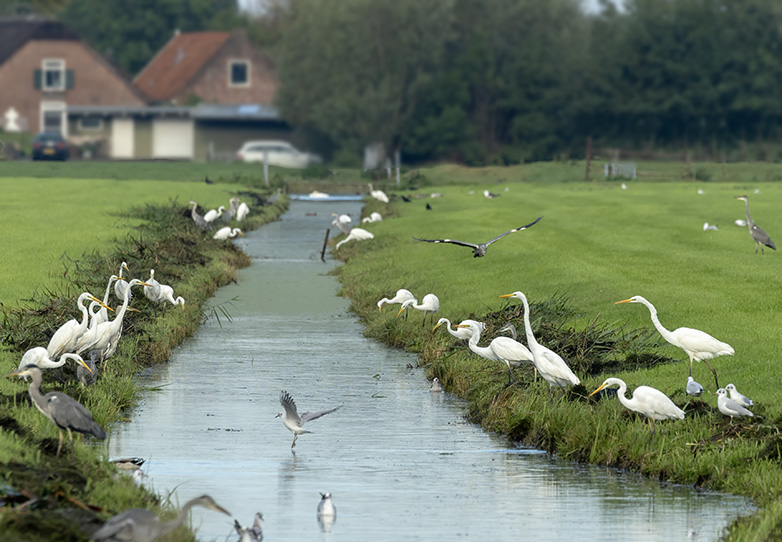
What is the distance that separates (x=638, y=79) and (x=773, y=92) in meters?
10.6

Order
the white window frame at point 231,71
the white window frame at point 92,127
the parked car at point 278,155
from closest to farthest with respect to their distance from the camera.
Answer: the parked car at point 278,155 < the white window frame at point 92,127 < the white window frame at point 231,71

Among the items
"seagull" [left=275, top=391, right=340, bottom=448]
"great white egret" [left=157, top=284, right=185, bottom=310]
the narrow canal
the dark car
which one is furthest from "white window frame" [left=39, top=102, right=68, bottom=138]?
"seagull" [left=275, top=391, right=340, bottom=448]

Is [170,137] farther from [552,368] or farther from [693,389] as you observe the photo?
[693,389]

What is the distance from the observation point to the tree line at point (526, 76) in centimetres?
9912

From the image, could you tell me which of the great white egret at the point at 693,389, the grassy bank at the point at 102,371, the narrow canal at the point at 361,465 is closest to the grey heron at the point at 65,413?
the grassy bank at the point at 102,371

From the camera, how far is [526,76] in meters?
104

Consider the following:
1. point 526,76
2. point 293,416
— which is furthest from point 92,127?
point 293,416

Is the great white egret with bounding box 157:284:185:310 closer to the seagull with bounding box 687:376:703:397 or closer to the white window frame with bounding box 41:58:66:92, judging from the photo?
the seagull with bounding box 687:376:703:397

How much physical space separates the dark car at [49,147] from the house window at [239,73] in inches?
728

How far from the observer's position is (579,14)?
363 feet

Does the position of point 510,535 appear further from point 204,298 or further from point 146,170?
point 146,170

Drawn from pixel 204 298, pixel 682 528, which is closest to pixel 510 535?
pixel 682 528

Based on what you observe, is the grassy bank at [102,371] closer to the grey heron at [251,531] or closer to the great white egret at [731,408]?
the grey heron at [251,531]

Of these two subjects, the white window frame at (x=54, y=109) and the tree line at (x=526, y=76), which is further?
the white window frame at (x=54, y=109)
